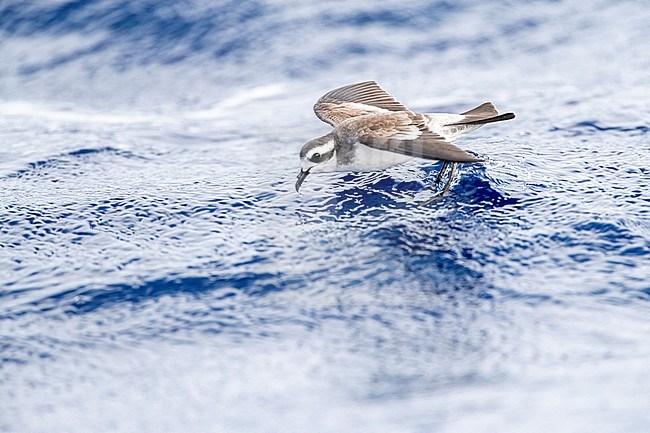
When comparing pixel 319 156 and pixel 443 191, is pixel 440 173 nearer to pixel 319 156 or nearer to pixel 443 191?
pixel 443 191

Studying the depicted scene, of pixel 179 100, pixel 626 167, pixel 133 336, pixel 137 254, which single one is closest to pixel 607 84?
pixel 626 167

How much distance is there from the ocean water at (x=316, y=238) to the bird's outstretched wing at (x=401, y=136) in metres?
0.47

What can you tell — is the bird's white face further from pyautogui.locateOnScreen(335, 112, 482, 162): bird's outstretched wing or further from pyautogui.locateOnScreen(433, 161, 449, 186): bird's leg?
pyautogui.locateOnScreen(433, 161, 449, 186): bird's leg

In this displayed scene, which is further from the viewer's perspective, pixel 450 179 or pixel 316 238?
pixel 450 179

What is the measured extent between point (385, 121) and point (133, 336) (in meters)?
3.32

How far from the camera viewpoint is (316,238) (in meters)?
7.01

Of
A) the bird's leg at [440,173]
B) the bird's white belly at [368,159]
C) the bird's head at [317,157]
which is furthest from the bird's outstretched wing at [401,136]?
the bird's leg at [440,173]

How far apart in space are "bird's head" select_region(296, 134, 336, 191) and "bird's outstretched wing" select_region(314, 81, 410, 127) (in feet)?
3.13

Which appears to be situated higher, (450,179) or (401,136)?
(401,136)

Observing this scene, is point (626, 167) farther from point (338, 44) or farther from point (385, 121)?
point (338, 44)

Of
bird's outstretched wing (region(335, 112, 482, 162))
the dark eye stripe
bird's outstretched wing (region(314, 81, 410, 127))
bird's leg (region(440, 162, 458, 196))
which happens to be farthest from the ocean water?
bird's outstretched wing (region(314, 81, 410, 127))

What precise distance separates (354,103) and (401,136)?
183cm

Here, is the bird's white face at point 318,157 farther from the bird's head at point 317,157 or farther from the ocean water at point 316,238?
the ocean water at point 316,238

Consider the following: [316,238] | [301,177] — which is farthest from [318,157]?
[316,238]
